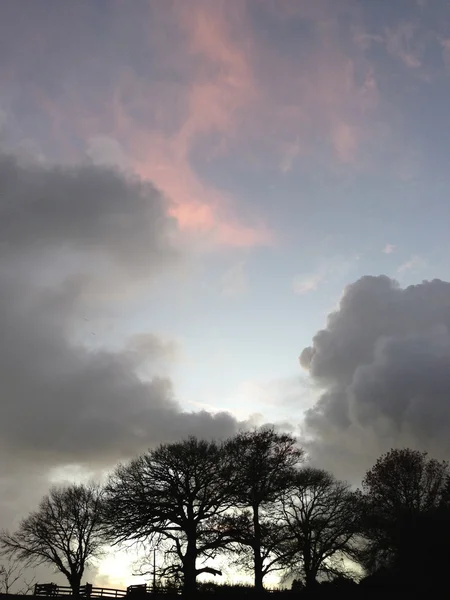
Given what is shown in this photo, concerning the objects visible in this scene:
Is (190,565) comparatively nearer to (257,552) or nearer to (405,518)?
(257,552)

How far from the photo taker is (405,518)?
118ft

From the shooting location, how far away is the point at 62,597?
36.1m

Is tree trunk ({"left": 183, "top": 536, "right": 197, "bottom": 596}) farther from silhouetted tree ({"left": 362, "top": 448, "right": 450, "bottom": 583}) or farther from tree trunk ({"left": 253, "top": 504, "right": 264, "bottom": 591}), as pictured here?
silhouetted tree ({"left": 362, "top": 448, "right": 450, "bottom": 583})

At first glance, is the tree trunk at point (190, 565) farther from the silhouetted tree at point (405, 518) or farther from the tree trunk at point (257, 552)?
the silhouetted tree at point (405, 518)

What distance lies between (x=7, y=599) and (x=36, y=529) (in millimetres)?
32304

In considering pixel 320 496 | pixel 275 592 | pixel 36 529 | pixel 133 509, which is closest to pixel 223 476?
pixel 133 509

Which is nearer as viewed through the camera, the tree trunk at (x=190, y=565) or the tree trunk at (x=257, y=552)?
the tree trunk at (x=190, y=565)

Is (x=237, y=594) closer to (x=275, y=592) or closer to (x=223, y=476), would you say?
(x=275, y=592)

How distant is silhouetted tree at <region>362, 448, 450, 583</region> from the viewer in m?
29.9

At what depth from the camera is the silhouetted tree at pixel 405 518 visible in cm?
2991

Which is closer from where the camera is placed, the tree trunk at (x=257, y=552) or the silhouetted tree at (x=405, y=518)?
the silhouetted tree at (x=405, y=518)

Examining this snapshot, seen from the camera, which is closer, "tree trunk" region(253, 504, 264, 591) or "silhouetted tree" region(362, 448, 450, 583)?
"silhouetted tree" region(362, 448, 450, 583)

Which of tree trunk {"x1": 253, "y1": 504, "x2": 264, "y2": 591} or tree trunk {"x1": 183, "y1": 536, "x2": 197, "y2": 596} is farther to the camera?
tree trunk {"x1": 253, "y1": 504, "x2": 264, "y2": 591}

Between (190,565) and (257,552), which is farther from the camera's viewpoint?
(257,552)
